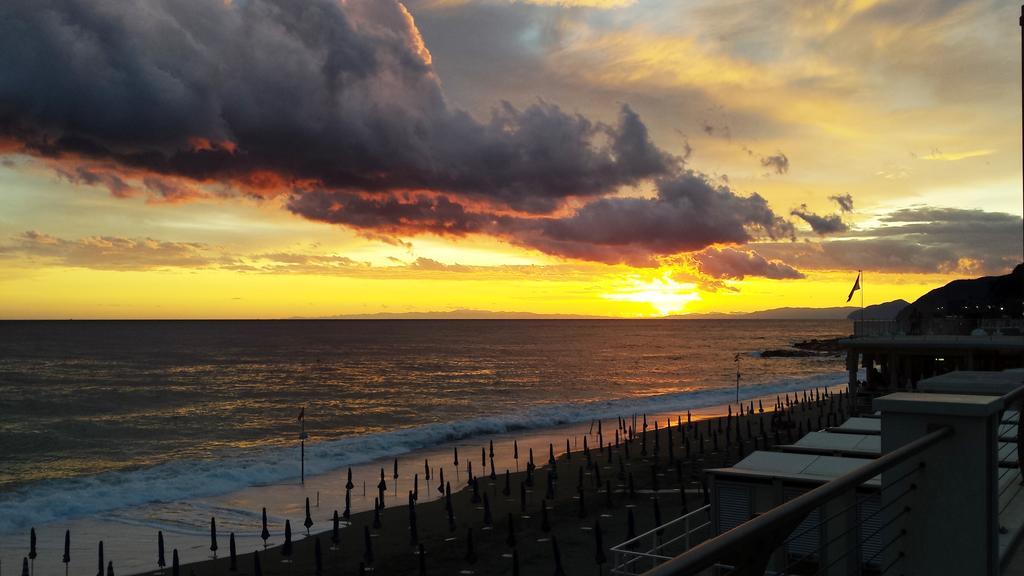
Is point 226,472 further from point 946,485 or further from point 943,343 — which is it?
point 946,485

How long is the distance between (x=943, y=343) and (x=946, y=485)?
137 feet

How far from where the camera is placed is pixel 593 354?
555 feet

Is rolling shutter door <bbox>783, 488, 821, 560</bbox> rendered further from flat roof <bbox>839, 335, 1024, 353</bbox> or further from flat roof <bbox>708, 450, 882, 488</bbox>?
flat roof <bbox>839, 335, 1024, 353</bbox>

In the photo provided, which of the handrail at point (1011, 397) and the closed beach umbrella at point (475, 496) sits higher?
the handrail at point (1011, 397)

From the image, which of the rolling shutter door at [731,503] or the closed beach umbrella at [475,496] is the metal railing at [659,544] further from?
the closed beach umbrella at [475,496]

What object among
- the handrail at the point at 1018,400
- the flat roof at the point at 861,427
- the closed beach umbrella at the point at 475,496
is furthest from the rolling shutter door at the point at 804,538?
the closed beach umbrella at the point at 475,496

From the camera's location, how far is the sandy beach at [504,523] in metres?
24.9

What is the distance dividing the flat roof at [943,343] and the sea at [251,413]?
22.7 m

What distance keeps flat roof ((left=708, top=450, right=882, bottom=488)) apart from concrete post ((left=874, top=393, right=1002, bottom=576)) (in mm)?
9489

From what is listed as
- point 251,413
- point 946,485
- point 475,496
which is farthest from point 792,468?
point 251,413

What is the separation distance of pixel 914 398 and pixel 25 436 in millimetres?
72328

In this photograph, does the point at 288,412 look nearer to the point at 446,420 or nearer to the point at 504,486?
the point at 446,420

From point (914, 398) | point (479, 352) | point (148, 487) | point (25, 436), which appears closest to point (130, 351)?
point (479, 352)

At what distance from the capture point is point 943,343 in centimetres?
4116
